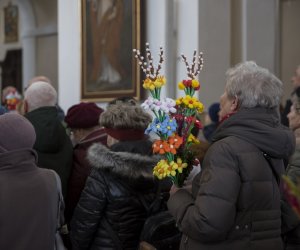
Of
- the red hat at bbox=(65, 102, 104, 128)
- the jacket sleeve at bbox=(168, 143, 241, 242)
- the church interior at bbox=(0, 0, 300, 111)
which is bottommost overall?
the jacket sleeve at bbox=(168, 143, 241, 242)

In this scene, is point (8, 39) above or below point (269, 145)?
above

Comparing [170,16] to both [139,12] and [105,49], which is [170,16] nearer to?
[139,12]

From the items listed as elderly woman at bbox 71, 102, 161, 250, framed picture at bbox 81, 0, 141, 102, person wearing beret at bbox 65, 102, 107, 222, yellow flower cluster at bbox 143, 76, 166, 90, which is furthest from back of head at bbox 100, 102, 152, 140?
framed picture at bbox 81, 0, 141, 102

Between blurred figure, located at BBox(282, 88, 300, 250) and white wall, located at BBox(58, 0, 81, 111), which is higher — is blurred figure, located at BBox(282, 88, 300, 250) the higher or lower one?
→ the lower one

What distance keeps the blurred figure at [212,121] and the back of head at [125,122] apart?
263cm

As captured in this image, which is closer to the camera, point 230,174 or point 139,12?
point 230,174

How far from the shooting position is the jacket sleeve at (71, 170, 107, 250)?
11.9 ft

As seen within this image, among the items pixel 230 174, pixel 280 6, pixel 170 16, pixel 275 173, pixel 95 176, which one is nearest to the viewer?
pixel 230 174

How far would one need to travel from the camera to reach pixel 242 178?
9.12 ft

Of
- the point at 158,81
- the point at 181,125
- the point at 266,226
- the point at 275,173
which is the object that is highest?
the point at 158,81

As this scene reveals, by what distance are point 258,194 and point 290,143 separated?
0.31 m

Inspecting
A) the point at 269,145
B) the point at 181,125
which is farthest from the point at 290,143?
the point at 181,125

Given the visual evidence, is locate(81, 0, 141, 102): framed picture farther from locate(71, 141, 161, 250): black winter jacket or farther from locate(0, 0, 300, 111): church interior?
locate(71, 141, 161, 250): black winter jacket

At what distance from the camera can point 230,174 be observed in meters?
2.73
